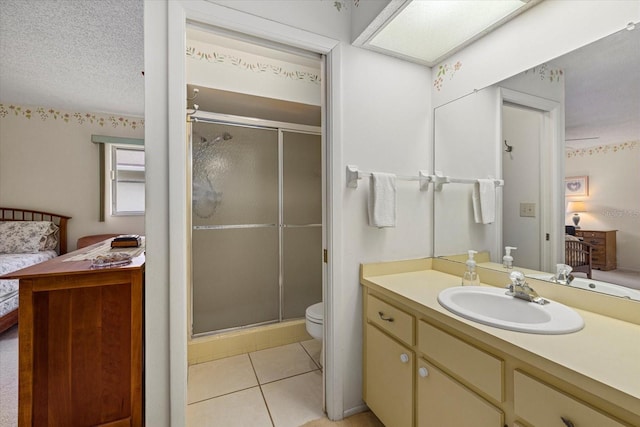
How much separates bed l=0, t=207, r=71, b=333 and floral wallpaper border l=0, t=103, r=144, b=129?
1.22 metres

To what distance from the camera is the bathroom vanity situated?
64cm

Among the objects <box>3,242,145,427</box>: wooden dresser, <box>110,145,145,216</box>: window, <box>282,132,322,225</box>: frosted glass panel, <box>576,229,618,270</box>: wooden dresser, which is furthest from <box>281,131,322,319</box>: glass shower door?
<box>110,145,145,216</box>: window

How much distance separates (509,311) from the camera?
1.13 m

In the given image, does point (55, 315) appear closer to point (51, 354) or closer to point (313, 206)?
point (51, 354)

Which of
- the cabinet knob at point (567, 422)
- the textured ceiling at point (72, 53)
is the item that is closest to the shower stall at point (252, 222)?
the textured ceiling at point (72, 53)

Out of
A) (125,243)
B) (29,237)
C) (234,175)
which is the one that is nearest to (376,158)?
(234,175)

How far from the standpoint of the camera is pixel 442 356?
1015 millimetres

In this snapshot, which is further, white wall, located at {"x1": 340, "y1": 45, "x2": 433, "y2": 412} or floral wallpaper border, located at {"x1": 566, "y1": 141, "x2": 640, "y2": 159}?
white wall, located at {"x1": 340, "y1": 45, "x2": 433, "y2": 412}

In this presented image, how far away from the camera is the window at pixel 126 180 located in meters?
3.76

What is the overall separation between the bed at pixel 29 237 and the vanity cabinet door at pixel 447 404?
3.72 m

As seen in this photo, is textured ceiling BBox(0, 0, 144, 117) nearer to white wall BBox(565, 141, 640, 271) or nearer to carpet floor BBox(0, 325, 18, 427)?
carpet floor BBox(0, 325, 18, 427)

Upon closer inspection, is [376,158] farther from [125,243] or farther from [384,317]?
[125,243]

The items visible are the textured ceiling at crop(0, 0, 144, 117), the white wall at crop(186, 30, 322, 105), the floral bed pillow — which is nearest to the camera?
the textured ceiling at crop(0, 0, 144, 117)

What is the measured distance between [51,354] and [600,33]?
2.73 meters
